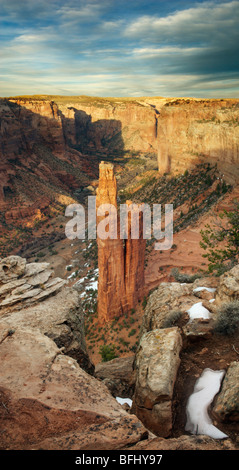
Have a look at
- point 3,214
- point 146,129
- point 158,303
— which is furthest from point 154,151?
point 158,303

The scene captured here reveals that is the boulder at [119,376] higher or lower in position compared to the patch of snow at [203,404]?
lower

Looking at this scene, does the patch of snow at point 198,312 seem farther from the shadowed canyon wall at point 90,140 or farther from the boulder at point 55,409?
the shadowed canyon wall at point 90,140

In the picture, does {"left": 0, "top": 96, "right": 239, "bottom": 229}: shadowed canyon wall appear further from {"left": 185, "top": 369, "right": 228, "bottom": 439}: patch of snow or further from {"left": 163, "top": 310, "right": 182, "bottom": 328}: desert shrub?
{"left": 185, "top": 369, "right": 228, "bottom": 439}: patch of snow

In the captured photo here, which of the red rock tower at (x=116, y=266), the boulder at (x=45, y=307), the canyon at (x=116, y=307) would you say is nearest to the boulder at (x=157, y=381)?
the canyon at (x=116, y=307)

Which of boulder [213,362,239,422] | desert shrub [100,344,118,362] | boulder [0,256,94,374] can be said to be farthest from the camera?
desert shrub [100,344,118,362]

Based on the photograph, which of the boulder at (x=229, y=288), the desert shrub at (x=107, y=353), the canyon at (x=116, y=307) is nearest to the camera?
the canyon at (x=116, y=307)

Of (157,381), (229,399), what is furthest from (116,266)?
(229,399)

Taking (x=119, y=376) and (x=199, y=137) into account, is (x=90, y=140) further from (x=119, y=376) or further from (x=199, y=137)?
(x=119, y=376)

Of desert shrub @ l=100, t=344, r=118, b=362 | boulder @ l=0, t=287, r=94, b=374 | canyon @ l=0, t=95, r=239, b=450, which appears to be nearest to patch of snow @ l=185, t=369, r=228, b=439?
canyon @ l=0, t=95, r=239, b=450
